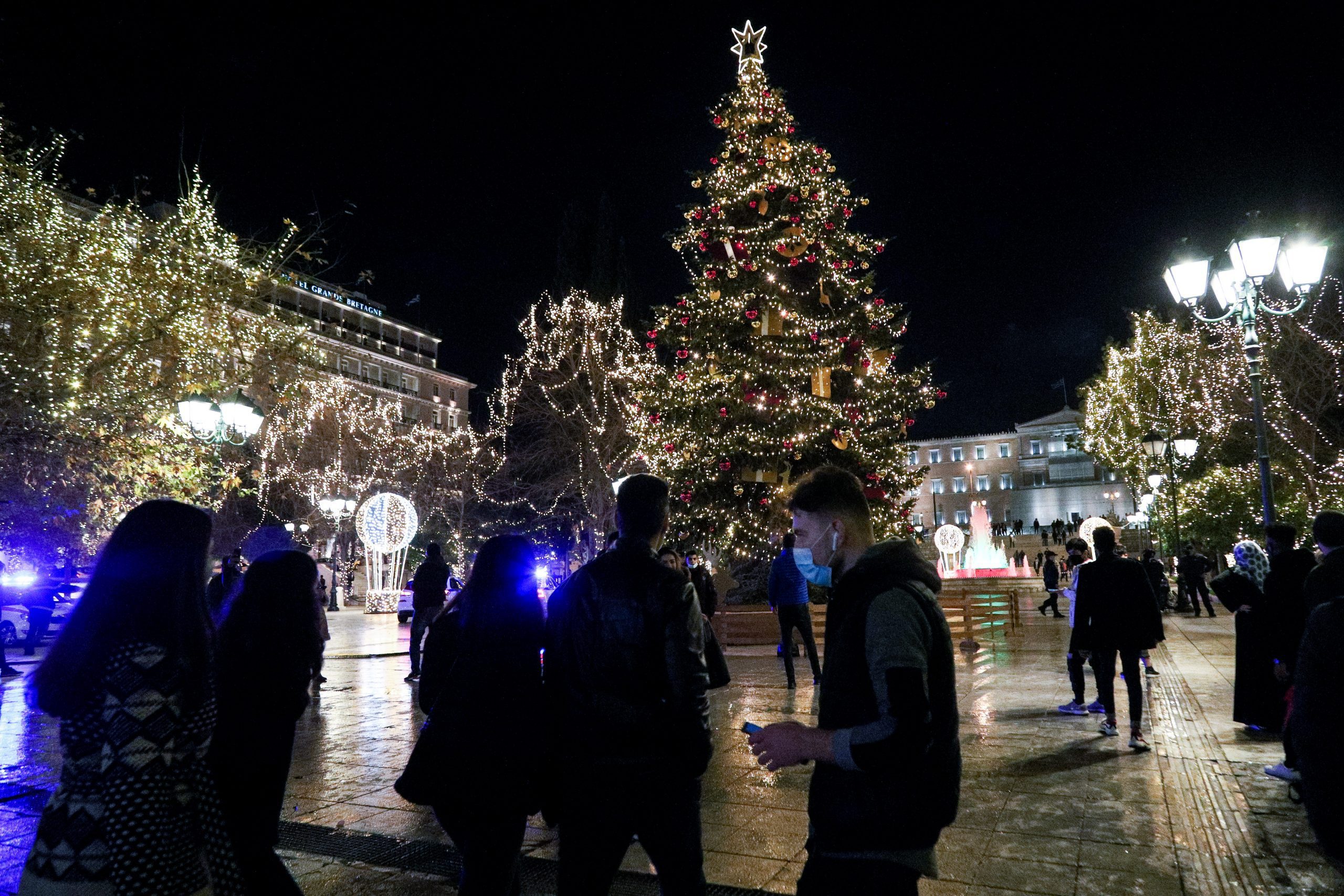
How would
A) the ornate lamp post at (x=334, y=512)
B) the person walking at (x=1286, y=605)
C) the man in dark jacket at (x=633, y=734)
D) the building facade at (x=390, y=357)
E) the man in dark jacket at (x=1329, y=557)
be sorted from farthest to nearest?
the building facade at (x=390, y=357)
the ornate lamp post at (x=334, y=512)
the person walking at (x=1286, y=605)
the man in dark jacket at (x=1329, y=557)
the man in dark jacket at (x=633, y=734)

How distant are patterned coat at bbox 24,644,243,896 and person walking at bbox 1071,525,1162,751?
7138mm

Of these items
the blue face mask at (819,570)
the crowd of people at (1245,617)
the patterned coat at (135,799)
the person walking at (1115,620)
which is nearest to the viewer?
the patterned coat at (135,799)

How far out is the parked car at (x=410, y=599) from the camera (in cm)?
1272

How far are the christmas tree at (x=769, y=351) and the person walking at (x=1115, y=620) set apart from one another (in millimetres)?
10800

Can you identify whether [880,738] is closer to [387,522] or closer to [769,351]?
[769,351]

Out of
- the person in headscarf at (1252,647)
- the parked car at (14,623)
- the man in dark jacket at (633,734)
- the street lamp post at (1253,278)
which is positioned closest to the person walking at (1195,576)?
the street lamp post at (1253,278)

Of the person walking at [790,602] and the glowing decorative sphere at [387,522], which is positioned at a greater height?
the glowing decorative sphere at [387,522]

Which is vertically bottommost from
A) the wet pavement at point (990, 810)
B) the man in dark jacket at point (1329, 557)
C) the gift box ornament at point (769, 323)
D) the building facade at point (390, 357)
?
the wet pavement at point (990, 810)

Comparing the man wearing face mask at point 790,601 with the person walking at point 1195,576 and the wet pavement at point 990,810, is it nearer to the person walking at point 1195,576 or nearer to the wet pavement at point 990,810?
the wet pavement at point 990,810

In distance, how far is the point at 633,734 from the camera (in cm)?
270

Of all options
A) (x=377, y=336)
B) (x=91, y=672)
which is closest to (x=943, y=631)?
(x=91, y=672)

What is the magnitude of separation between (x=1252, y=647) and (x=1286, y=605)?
129 cm

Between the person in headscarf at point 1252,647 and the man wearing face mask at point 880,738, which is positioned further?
the person in headscarf at point 1252,647

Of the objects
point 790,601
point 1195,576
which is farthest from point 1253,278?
point 1195,576
